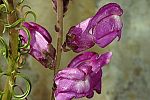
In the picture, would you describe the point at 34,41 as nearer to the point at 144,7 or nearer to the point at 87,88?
the point at 87,88

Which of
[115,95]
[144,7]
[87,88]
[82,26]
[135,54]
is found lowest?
[87,88]

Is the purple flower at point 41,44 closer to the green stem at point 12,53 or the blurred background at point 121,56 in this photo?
the green stem at point 12,53

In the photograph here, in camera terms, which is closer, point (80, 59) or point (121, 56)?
point (80, 59)

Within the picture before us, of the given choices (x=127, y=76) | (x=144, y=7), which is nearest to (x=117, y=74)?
(x=127, y=76)

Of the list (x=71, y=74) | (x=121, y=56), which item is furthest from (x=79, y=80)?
(x=121, y=56)

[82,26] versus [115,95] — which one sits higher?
[115,95]

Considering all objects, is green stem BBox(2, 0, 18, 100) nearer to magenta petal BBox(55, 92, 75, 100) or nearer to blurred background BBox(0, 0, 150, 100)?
magenta petal BBox(55, 92, 75, 100)

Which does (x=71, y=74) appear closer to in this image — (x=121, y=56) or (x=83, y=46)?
(x=83, y=46)
